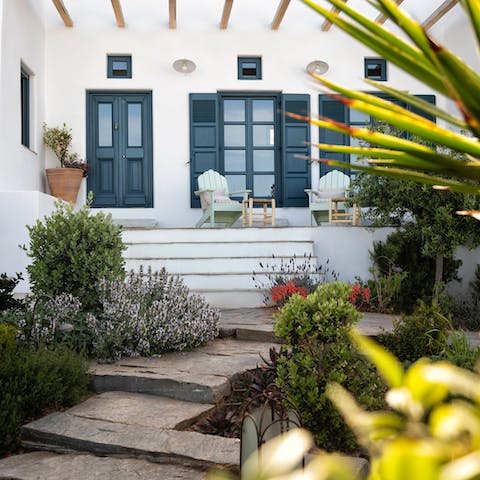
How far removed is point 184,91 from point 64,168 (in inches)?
84.6

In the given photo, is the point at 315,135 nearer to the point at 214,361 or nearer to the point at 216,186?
the point at 216,186

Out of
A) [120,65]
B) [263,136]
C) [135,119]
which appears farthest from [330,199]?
[120,65]

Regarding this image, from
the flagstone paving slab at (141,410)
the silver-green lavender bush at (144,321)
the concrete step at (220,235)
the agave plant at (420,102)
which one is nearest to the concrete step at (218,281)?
the concrete step at (220,235)

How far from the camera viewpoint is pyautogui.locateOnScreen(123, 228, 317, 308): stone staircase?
6.36 m

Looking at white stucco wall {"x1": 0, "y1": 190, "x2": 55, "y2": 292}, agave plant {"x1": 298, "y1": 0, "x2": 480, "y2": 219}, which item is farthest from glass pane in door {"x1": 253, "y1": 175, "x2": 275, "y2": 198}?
agave plant {"x1": 298, "y1": 0, "x2": 480, "y2": 219}

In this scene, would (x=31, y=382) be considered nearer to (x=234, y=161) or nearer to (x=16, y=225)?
(x=16, y=225)

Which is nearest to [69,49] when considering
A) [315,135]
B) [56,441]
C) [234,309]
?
[315,135]

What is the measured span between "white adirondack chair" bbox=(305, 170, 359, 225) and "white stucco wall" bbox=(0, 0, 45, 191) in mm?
3837

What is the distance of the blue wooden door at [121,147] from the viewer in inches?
357

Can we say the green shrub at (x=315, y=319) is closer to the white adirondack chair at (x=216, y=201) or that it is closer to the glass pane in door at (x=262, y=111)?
the white adirondack chair at (x=216, y=201)

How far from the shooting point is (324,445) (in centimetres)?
264

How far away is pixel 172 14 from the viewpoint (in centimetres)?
849

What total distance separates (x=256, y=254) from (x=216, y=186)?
193 cm

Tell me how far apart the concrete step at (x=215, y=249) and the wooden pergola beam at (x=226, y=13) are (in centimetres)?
349
